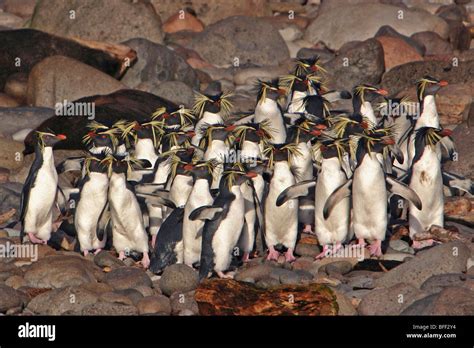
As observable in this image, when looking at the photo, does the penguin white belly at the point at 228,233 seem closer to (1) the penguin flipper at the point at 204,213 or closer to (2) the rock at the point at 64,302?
(1) the penguin flipper at the point at 204,213

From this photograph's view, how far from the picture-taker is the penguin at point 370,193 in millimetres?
11938

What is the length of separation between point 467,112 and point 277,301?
324 inches

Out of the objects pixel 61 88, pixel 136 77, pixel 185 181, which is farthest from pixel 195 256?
pixel 136 77

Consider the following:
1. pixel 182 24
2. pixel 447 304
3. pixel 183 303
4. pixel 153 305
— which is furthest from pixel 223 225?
pixel 182 24

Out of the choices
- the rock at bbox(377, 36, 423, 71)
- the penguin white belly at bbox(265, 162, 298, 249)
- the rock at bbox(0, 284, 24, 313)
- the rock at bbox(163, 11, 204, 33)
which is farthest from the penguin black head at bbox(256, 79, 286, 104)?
the rock at bbox(163, 11, 204, 33)

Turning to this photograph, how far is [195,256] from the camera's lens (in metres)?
11.8

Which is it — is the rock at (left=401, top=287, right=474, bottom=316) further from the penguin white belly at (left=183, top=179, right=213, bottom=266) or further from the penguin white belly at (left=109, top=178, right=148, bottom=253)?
the penguin white belly at (left=109, top=178, right=148, bottom=253)

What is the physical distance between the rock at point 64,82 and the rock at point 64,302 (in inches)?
360

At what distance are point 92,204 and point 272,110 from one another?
2772mm

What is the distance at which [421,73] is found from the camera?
20234 millimetres

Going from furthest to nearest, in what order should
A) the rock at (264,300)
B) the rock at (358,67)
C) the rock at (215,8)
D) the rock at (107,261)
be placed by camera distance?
the rock at (215,8)
the rock at (358,67)
the rock at (107,261)
the rock at (264,300)

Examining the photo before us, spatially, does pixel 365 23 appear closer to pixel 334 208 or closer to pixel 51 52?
pixel 51 52

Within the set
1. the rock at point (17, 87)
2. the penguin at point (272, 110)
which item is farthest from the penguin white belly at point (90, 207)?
the rock at point (17, 87)

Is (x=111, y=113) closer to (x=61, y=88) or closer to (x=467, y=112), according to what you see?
(x=61, y=88)
